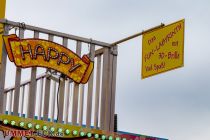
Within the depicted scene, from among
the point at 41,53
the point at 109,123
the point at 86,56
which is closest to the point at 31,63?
the point at 41,53

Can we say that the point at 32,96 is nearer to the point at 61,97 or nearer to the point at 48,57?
the point at 61,97

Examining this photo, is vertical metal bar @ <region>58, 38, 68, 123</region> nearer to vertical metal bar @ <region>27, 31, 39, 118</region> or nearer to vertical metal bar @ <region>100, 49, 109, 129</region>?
vertical metal bar @ <region>27, 31, 39, 118</region>

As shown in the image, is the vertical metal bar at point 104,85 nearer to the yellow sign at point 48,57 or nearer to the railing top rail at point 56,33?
the railing top rail at point 56,33

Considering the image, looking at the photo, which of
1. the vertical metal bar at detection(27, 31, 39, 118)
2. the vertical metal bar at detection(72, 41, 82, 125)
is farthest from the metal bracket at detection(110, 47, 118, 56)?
the vertical metal bar at detection(27, 31, 39, 118)

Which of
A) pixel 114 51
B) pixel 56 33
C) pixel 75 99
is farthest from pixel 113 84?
pixel 56 33

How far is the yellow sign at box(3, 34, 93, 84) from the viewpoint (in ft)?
37.9

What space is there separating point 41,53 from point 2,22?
100 centimetres

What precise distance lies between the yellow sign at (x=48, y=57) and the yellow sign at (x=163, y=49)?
4.03 ft

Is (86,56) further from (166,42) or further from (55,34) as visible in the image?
(166,42)

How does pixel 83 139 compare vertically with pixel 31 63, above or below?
below

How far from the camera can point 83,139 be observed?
11.6 m

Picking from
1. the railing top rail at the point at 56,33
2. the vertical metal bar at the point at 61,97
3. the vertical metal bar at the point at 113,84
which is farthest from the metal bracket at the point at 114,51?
the vertical metal bar at the point at 61,97

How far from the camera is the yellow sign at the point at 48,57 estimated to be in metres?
11.6

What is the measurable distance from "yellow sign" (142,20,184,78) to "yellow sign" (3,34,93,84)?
1227 millimetres
